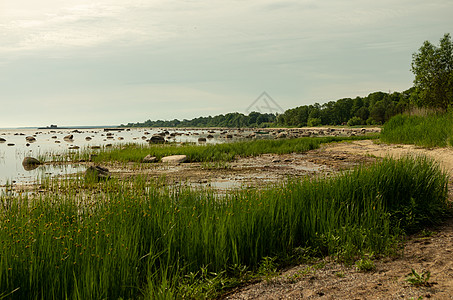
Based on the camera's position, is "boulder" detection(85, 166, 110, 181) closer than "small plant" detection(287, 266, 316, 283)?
No

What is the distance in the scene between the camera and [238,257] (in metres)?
5.33

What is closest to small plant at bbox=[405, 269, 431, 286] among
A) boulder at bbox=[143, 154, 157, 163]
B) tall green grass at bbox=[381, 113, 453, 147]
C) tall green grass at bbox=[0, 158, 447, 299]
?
tall green grass at bbox=[0, 158, 447, 299]

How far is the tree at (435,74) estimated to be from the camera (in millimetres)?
36156

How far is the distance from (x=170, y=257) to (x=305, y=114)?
138 m

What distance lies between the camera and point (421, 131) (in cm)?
2000

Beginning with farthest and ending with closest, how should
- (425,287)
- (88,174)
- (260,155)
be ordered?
(260,155) < (88,174) < (425,287)

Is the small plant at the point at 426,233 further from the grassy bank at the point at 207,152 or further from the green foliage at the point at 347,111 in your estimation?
the green foliage at the point at 347,111

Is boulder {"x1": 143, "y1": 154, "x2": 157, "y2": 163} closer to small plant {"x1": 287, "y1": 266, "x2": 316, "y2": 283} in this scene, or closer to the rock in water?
the rock in water

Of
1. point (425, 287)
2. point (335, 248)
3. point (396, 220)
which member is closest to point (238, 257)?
point (335, 248)

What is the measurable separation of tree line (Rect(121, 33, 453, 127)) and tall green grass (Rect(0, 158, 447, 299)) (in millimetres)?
19357

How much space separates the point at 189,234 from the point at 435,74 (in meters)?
40.8

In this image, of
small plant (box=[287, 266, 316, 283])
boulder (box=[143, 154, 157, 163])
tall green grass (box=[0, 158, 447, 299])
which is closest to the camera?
tall green grass (box=[0, 158, 447, 299])

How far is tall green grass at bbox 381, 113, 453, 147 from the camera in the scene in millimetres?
17555

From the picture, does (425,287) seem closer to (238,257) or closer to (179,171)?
(238,257)
